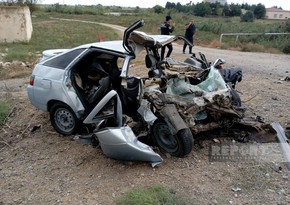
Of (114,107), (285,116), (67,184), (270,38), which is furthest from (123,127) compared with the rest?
(270,38)

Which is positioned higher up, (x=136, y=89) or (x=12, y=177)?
(x=136, y=89)

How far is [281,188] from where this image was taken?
3.72 metres

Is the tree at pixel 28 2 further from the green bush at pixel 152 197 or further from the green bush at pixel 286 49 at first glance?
the green bush at pixel 152 197

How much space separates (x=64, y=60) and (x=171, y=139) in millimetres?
2325

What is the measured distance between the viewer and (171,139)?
14.3ft

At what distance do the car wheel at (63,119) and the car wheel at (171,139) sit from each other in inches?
56.7

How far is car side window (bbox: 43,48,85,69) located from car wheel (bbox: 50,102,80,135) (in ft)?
2.19

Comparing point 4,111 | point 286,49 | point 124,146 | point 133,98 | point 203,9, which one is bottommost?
point 4,111

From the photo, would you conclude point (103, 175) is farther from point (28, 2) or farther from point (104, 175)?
point (28, 2)

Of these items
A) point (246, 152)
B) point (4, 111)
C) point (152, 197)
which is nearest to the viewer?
point (152, 197)

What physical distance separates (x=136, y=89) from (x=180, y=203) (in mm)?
1767

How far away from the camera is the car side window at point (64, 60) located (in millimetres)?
5102

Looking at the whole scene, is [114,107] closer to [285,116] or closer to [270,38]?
[285,116]

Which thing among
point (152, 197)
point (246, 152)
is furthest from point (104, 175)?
point (246, 152)
